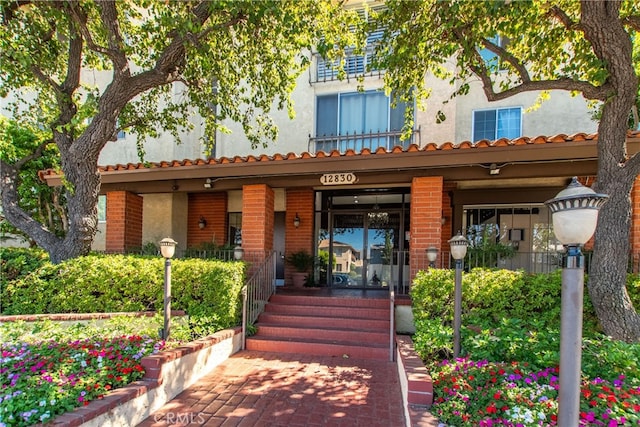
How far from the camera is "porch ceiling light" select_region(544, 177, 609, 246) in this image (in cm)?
201

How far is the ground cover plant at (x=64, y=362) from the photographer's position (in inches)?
112

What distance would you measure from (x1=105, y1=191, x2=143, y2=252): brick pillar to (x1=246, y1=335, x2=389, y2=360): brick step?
175 inches

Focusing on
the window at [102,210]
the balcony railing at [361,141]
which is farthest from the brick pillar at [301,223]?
the window at [102,210]

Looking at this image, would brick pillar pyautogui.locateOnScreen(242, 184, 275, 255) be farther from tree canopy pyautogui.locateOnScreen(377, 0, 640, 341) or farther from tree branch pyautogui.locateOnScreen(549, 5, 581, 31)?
tree branch pyautogui.locateOnScreen(549, 5, 581, 31)

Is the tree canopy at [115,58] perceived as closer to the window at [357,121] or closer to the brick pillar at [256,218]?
the brick pillar at [256,218]

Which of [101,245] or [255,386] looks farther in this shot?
[101,245]

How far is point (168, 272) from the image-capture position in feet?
15.5

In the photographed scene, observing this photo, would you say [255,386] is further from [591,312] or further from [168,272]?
[591,312]

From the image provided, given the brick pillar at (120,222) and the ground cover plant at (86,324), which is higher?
the brick pillar at (120,222)

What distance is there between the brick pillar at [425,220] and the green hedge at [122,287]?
3350 millimetres

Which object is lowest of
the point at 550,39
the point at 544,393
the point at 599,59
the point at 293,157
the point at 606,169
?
the point at 544,393

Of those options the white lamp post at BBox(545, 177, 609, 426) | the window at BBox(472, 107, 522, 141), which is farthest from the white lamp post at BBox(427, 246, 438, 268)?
the window at BBox(472, 107, 522, 141)

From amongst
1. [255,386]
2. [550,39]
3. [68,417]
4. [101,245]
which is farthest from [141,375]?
[101,245]

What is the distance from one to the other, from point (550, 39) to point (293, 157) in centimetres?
464
